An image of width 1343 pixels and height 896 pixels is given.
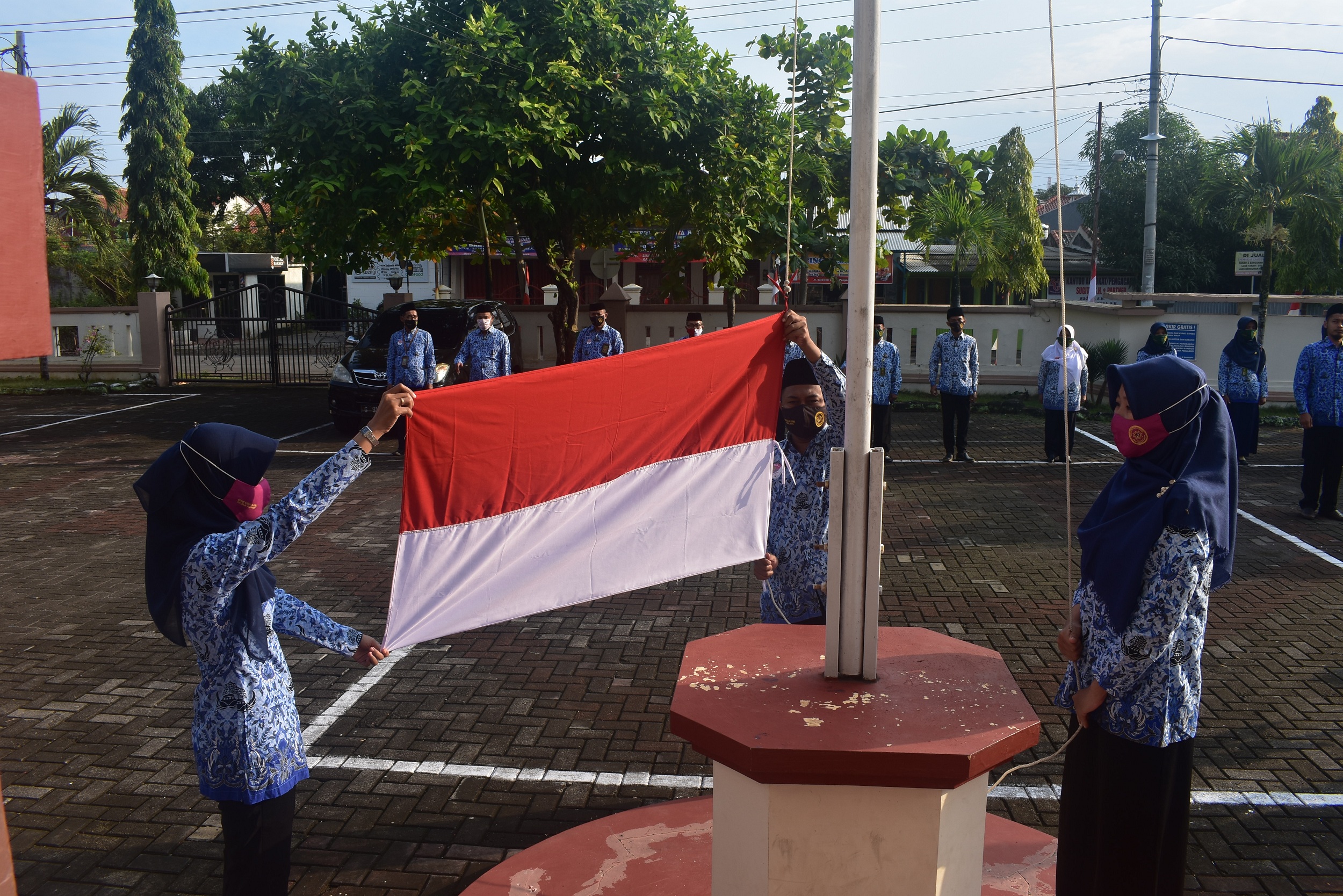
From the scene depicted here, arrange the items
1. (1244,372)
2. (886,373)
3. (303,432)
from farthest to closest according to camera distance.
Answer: (303,432), (886,373), (1244,372)

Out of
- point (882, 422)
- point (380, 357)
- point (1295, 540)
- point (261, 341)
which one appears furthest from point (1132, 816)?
point (261, 341)

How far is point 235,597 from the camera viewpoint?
3291 mm

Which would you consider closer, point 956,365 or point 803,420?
point 803,420

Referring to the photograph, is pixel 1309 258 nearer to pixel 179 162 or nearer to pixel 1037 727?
pixel 1037 727

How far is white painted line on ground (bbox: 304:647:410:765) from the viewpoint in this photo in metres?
5.41

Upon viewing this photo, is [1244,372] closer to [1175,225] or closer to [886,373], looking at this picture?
[886,373]

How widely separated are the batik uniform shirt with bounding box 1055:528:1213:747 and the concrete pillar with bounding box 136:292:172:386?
2289 cm

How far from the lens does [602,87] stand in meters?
14.8

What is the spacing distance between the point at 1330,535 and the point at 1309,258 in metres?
19.6

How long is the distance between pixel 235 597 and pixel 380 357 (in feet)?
42.3

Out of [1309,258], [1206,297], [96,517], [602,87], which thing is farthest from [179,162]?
[1309,258]

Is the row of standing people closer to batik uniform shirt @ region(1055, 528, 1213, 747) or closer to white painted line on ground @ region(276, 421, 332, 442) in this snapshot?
batik uniform shirt @ region(1055, 528, 1213, 747)

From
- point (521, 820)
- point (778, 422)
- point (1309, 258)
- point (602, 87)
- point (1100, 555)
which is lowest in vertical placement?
point (521, 820)

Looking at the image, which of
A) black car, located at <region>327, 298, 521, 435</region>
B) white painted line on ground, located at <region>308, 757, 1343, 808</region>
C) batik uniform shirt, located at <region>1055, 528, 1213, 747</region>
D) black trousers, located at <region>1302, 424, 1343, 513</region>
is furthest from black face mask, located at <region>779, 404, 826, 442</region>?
black car, located at <region>327, 298, 521, 435</region>
